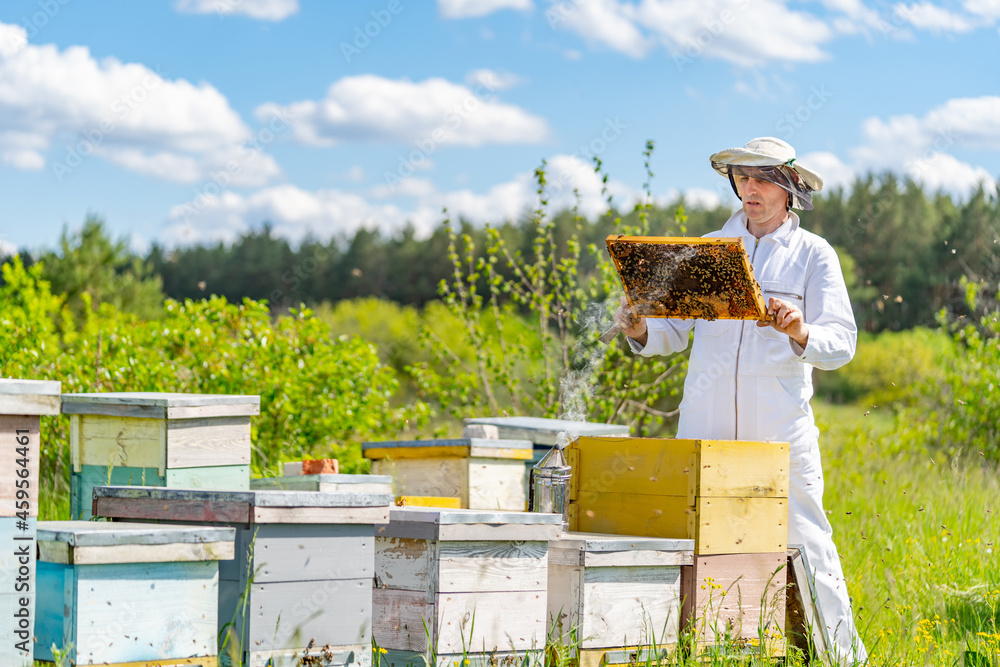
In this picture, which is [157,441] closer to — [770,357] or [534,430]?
[534,430]

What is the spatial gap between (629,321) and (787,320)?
63cm

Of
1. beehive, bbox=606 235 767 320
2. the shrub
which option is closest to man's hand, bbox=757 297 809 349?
beehive, bbox=606 235 767 320

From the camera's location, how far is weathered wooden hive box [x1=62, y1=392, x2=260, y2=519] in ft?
14.3

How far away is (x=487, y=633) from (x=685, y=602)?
0.81 m

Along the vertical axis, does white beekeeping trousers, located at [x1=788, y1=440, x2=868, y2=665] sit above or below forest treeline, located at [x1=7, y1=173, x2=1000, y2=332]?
below

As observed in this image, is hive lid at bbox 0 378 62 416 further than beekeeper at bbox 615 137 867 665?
No

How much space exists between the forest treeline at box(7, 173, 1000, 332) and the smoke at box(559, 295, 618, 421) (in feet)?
48.4

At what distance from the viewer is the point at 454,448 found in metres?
5.57

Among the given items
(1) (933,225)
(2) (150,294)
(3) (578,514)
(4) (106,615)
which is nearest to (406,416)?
(3) (578,514)

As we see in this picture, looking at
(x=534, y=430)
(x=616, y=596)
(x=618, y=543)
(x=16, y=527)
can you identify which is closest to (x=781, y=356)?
(x=618, y=543)

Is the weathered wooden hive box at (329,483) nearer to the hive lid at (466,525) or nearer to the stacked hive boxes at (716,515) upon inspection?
the stacked hive boxes at (716,515)

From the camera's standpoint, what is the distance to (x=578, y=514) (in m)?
4.05

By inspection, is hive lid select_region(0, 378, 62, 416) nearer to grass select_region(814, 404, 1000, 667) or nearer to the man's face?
the man's face

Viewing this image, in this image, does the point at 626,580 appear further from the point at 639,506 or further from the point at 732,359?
the point at 732,359
